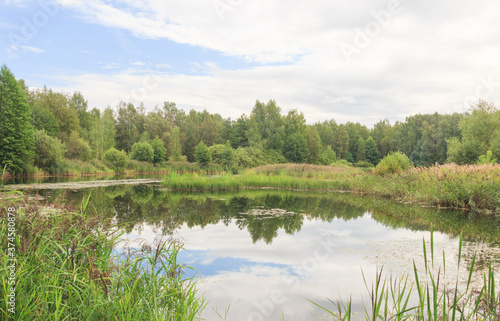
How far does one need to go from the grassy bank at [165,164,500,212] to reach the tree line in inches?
479

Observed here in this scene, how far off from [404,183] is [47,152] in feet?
91.2

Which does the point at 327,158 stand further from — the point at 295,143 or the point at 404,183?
the point at 404,183

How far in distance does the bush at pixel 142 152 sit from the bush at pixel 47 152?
37.3 ft

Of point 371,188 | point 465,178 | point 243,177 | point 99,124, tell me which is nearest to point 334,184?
point 371,188

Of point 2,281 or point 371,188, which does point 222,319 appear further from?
point 371,188

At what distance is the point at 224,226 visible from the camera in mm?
8844

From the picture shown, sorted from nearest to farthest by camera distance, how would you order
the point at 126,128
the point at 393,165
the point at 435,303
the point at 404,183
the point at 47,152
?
the point at 435,303
the point at 404,183
the point at 393,165
the point at 47,152
the point at 126,128

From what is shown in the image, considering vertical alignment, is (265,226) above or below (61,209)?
below

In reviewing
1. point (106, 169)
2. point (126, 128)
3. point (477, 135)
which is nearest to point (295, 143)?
point (477, 135)

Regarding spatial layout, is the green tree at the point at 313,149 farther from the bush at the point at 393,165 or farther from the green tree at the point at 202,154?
the bush at the point at 393,165

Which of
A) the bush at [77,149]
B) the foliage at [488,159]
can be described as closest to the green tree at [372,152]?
the foliage at [488,159]

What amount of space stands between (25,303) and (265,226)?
22.0ft

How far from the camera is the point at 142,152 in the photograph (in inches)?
1570

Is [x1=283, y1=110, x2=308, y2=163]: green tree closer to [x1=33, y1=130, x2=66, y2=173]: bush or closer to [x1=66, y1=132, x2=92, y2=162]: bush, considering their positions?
[x1=66, y1=132, x2=92, y2=162]: bush
